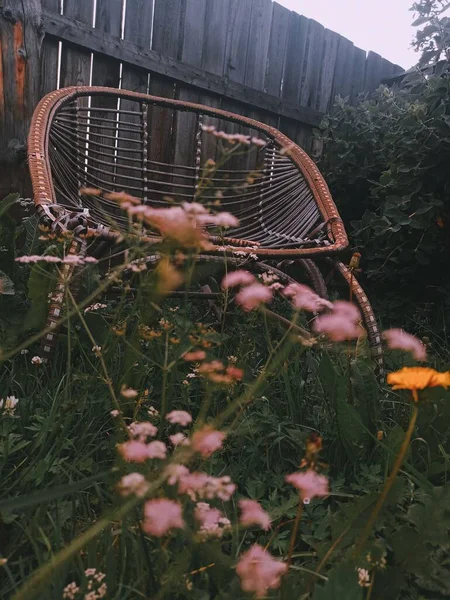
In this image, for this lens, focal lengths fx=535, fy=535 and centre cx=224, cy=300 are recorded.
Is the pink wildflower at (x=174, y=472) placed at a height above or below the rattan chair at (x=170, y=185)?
below

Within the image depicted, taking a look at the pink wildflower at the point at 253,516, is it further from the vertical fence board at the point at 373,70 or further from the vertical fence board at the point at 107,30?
the vertical fence board at the point at 373,70

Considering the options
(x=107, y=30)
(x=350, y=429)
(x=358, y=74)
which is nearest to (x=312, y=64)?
(x=358, y=74)

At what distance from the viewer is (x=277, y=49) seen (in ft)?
10.1

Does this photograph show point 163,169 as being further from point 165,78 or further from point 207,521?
point 207,521

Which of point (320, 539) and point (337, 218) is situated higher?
point (337, 218)

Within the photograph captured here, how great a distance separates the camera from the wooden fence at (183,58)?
1821mm

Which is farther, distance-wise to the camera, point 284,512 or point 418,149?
point 418,149

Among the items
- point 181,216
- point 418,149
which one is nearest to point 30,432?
point 181,216

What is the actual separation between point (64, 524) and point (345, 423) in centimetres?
48

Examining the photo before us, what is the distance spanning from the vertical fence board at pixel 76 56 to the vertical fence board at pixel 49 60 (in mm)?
35

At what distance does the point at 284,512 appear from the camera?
2.60 ft

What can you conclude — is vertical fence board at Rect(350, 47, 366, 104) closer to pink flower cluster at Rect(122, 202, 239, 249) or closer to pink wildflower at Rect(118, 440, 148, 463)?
pink flower cluster at Rect(122, 202, 239, 249)

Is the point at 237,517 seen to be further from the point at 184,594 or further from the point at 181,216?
the point at 181,216

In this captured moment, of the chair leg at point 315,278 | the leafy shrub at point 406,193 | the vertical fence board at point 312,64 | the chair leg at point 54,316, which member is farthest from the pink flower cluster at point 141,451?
the vertical fence board at point 312,64
